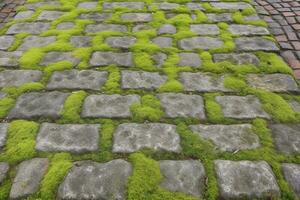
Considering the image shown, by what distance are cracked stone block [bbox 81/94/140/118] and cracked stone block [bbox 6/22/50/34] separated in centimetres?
183

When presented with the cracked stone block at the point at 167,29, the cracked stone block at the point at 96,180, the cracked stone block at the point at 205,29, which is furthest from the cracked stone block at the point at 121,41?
the cracked stone block at the point at 96,180

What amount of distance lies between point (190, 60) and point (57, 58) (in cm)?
149

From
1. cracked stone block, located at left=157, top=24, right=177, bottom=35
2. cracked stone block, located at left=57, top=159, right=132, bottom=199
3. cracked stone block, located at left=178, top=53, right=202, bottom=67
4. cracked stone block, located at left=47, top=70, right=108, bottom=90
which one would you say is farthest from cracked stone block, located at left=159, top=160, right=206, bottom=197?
cracked stone block, located at left=157, top=24, right=177, bottom=35

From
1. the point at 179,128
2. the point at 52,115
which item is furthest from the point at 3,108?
the point at 179,128

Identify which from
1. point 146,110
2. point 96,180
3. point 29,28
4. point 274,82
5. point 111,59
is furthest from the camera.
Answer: point 29,28

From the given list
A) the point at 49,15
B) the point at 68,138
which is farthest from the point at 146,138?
the point at 49,15

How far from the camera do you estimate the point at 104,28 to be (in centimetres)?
463

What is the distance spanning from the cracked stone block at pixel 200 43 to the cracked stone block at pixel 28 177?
226cm

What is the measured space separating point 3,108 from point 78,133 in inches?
32.2

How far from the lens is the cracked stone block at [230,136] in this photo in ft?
9.02

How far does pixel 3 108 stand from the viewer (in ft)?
10.4

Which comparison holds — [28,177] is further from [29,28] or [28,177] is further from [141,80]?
[29,28]

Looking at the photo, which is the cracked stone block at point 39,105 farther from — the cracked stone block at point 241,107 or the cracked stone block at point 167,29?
the cracked stone block at point 167,29

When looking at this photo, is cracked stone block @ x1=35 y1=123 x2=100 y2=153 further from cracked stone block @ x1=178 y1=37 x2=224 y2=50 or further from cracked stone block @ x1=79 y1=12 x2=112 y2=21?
cracked stone block @ x1=79 y1=12 x2=112 y2=21
